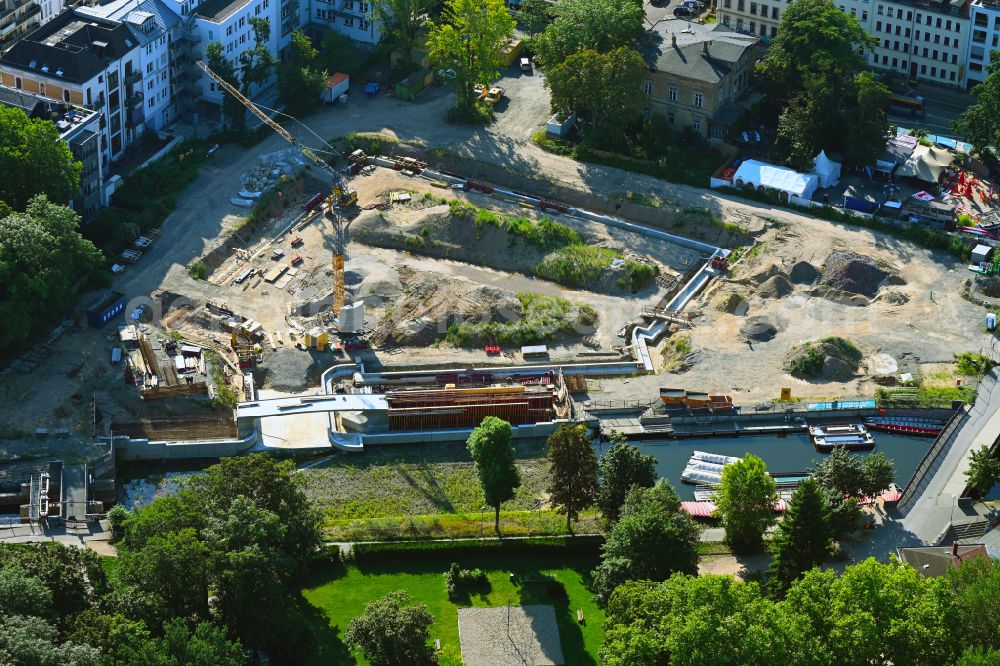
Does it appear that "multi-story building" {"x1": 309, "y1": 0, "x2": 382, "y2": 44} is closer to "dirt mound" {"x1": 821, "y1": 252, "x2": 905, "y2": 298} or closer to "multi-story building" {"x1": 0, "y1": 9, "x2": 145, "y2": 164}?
"multi-story building" {"x1": 0, "y1": 9, "x2": 145, "y2": 164}

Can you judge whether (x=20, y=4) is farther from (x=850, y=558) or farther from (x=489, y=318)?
(x=850, y=558)

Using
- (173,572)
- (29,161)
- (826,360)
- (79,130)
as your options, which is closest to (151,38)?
(79,130)

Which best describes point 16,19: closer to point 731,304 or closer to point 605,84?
point 605,84

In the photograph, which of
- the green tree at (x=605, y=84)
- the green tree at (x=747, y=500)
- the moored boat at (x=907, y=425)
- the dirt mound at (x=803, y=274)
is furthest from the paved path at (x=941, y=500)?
the green tree at (x=605, y=84)

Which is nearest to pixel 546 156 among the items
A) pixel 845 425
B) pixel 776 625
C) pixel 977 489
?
pixel 845 425

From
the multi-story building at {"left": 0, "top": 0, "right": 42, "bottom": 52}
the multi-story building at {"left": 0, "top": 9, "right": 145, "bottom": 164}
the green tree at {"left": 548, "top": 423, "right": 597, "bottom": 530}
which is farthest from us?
the multi-story building at {"left": 0, "top": 0, "right": 42, "bottom": 52}

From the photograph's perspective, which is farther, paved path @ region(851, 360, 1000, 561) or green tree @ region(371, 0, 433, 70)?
green tree @ region(371, 0, 433, 70)

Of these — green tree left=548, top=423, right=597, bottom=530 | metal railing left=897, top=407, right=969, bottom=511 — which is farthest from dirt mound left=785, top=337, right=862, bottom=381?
green tree left=548, top=423, right=597, bottom=530
